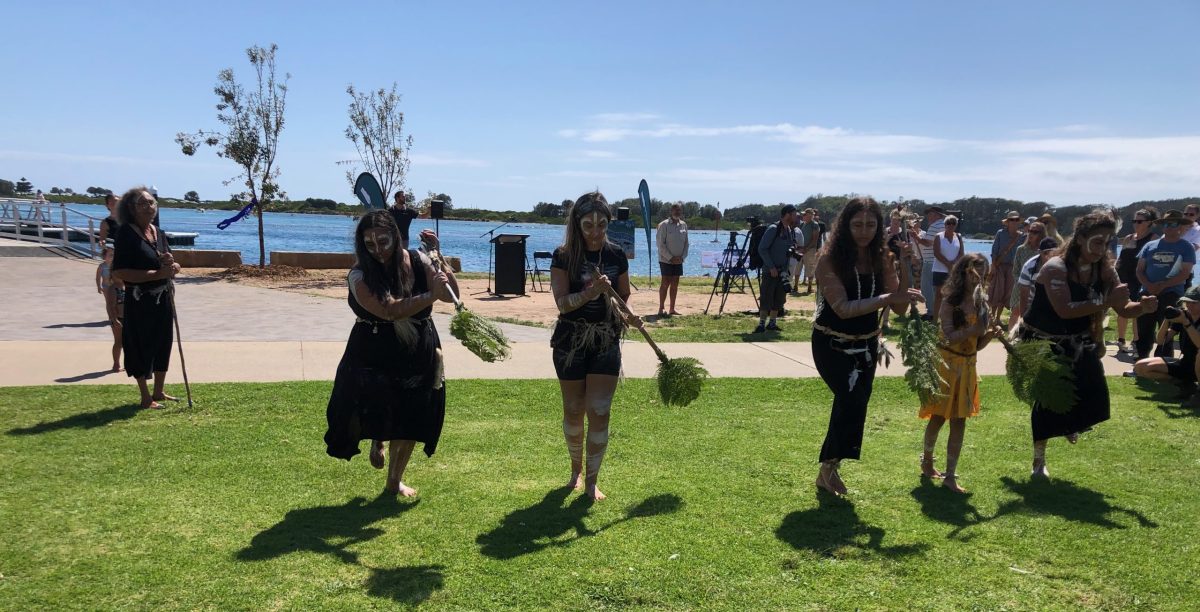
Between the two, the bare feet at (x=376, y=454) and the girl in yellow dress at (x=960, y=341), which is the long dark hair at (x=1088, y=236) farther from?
the bare feet at (x=376, y=454)

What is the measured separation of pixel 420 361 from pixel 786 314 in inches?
419

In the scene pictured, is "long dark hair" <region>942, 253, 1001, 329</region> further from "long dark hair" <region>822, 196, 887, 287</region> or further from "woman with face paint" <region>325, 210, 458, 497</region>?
"woman with face paint" <region>325, 210, 458, 497</region>

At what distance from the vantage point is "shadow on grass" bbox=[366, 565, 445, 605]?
3.69 m

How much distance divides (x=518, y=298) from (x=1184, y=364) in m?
12.3

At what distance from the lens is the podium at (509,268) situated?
1784cm

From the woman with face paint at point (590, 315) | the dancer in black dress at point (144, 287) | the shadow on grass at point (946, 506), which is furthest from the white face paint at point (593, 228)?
the dancer in black dress at point (144, 287)

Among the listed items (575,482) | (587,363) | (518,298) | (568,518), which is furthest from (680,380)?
(518,298)

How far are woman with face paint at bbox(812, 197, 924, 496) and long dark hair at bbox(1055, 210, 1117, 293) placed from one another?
134 cm

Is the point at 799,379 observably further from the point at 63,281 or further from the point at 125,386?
the point at 63,281

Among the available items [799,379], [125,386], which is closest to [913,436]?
[799,379]

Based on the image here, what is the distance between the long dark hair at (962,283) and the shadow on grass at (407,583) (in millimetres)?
3629

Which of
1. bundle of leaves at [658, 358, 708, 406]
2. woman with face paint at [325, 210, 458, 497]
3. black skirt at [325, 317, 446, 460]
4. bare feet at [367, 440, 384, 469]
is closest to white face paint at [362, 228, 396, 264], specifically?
woman with face paint at [325, 210, 458, 497]

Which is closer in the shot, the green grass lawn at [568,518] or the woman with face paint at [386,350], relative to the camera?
the green grass lawn at [568,518]

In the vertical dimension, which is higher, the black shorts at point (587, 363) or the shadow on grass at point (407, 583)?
the black shorts at point (587, 363)
